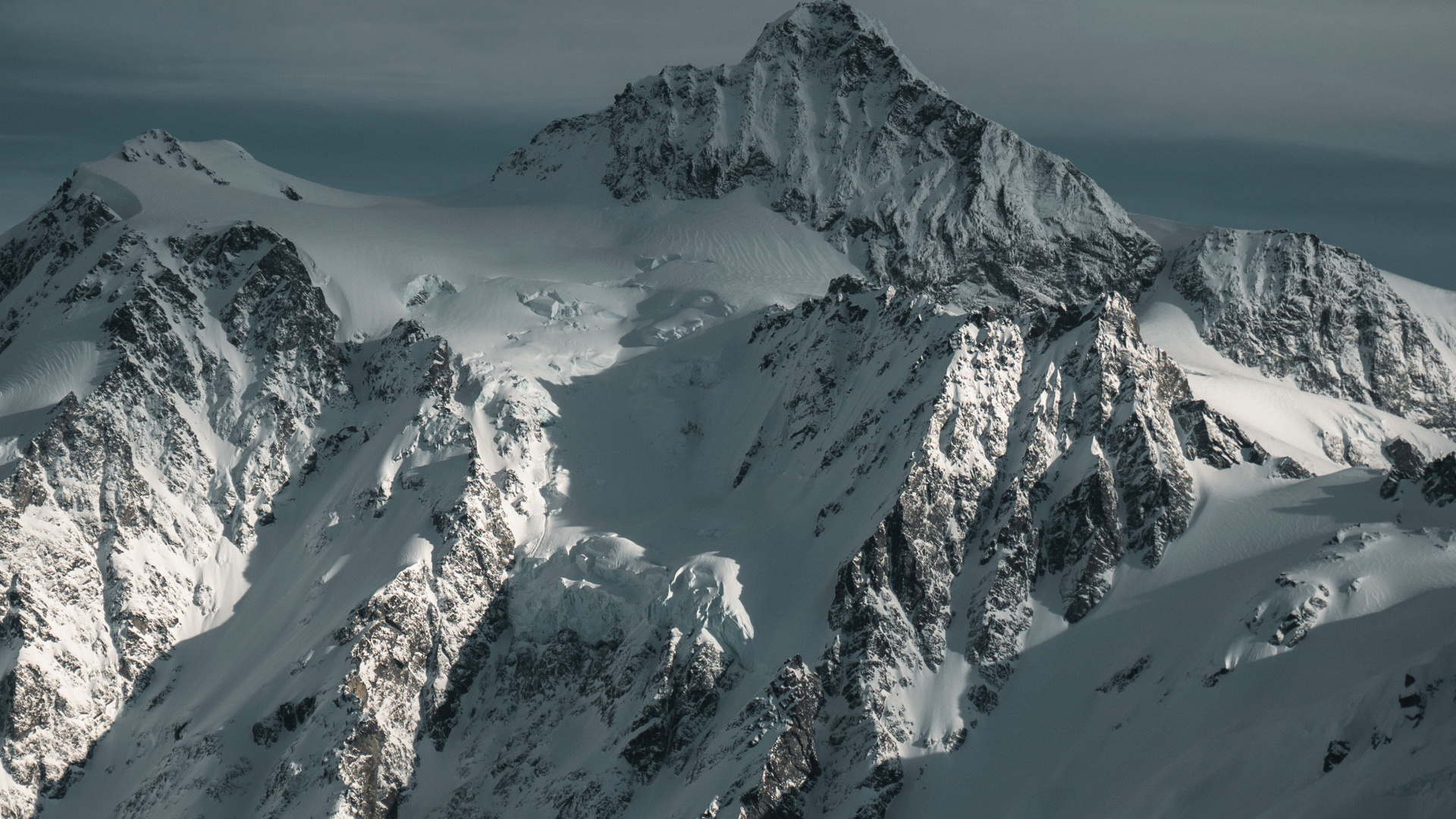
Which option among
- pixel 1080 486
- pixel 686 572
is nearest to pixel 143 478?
pixel 686 572

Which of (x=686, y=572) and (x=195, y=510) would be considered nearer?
(x=686, y=572)

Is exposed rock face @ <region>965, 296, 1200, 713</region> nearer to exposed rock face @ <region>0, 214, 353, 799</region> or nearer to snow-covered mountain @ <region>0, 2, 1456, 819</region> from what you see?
snow-covered mountain @ <region>0, 2, 1456, 819</region>

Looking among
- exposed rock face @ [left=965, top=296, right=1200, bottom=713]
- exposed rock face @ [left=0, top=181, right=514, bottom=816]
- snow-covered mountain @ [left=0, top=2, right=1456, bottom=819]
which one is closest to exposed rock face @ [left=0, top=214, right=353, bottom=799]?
exposed rock face @ [left=0, top=181, right=514, bottom=816]

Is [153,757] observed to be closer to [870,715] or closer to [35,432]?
[35,432]

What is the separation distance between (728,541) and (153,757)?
71663mm

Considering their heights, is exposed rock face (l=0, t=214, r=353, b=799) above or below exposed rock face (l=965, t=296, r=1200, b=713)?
above

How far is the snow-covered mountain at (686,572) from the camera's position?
13188cm

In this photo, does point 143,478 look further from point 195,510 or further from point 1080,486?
point 1080,486

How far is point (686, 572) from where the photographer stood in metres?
154

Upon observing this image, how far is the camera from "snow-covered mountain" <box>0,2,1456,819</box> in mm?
131875

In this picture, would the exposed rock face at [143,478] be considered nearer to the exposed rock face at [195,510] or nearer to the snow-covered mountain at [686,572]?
the exposed rock face at [195,510]

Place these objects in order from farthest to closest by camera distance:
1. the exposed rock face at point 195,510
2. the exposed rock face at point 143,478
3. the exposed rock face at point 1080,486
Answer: the exposed rock face at point 143,478, the exposed rock face at point 195,510, the exposed rock face at point 1080,486

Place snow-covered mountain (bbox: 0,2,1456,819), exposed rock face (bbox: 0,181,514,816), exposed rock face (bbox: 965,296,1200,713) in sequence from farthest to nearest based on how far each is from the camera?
exposed rock face (bbox: 0,181,514,816), exposed rock face (bbox: 965,296,1200,713), snow-covered mountain (bbox: 0,2,1456,819)

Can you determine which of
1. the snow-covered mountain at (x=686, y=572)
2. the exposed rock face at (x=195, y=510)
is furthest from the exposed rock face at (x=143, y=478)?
the snow-covered mountain at (x=686, y=572)
